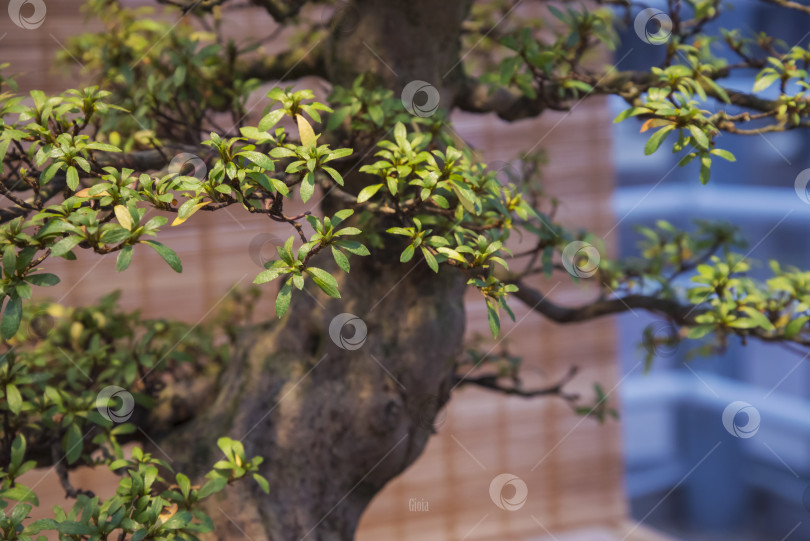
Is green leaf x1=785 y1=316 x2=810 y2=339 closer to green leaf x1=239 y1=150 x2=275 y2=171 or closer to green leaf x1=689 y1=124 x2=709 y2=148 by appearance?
green leaf x1=689 y1=124 x2=709 y2=148

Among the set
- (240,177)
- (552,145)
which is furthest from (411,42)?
(552,145)

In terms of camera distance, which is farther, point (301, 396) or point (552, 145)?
point (552, 145)

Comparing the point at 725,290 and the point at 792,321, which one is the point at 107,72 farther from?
the point at 792,321

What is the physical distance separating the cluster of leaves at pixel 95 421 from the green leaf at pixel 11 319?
27 centimetres

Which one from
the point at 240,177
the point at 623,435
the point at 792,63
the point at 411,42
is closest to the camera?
the point at 240,177

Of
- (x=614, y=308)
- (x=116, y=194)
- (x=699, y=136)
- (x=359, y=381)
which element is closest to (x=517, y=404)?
(x=614, y=308)

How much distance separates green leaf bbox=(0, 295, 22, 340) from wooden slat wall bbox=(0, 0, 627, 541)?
5.17 ft

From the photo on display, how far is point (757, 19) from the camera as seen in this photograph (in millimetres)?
2922

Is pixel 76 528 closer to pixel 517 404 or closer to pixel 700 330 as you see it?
pixel 700 330

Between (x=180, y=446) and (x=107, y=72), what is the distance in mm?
758

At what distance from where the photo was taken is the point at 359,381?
136 centimetres

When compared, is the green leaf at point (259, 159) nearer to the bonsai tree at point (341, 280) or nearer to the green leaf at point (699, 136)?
the bonsai tree at point (341, 280)

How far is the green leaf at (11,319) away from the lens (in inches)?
33.2

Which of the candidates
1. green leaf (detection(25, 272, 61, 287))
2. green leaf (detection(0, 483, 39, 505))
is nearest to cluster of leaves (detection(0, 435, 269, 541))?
green leaf (detection(0, 483, 39, 505))
